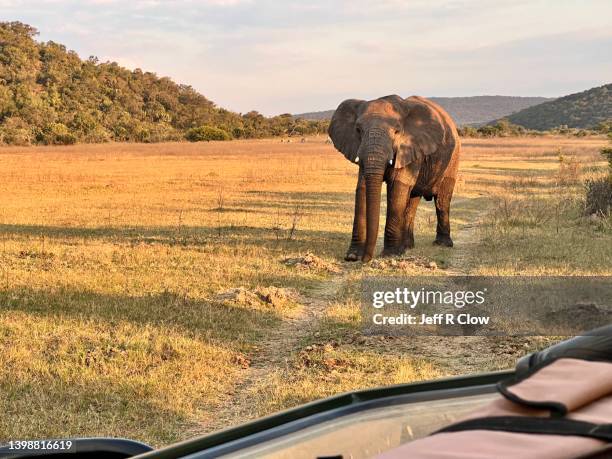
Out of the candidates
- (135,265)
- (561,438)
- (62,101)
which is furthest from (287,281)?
(62,101)

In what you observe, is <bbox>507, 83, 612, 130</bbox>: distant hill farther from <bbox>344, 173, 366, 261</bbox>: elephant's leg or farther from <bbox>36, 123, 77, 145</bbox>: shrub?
Answer: <bbox>344, 173, 366, 261</bbox>: elephant's leg

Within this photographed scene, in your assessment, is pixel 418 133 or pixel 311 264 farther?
pixel 418 133

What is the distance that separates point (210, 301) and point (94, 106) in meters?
66.9

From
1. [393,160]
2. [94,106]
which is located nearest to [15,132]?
[94,106]

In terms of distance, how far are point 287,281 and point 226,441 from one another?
7.74 metres

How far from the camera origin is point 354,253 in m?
10.8

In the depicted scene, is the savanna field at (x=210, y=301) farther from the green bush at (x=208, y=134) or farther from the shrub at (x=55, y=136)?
the green bush at (x=208, y=134)

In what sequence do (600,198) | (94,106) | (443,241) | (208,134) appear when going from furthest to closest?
1. (94,106)
2. (208,134)
3. (600,198)
4. (443,241)

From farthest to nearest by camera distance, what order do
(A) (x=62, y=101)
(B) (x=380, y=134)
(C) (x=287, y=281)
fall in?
(A) (x=62, y=101) → (B) (x=380, y=134) → (C) (x=287, y=281)

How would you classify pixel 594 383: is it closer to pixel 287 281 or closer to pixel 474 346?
pixel 474 346

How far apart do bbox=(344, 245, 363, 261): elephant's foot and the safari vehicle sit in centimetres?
906

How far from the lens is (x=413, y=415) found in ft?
5.37

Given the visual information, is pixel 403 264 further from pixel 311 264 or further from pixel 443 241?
pixel 443 241

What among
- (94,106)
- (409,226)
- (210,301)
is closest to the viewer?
(210,301)
